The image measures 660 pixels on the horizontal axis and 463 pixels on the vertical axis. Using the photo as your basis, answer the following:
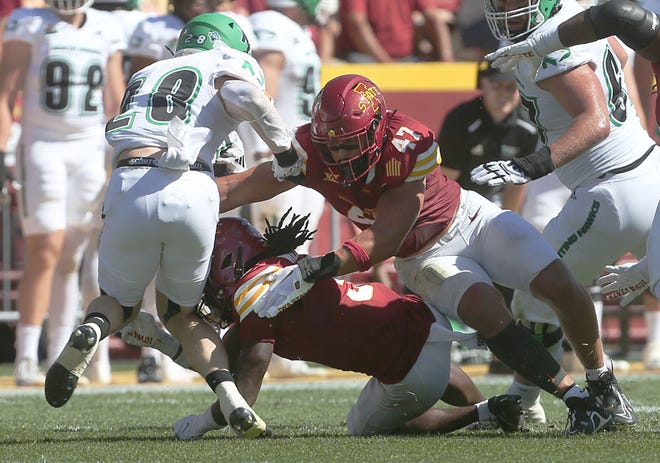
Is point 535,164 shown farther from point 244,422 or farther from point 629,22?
point 244,422

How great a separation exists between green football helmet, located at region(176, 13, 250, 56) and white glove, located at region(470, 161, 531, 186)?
4.04ft

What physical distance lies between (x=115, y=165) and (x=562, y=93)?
1693 millimetres

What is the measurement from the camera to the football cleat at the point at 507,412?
5.01 m

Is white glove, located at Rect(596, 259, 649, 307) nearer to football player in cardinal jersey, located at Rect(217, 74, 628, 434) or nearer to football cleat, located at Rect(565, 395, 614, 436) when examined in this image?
football player in cardinal jersey, located at Rect(217, 74, 628, 434)

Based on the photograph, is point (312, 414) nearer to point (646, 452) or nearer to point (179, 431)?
point (179, 431)

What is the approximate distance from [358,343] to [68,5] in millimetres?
3679

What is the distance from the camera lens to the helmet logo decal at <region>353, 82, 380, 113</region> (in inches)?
190

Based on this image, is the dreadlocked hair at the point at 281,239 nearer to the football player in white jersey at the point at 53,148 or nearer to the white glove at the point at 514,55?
the white glove at the point at 514,55

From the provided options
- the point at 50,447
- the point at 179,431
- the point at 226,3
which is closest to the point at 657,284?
the point at 179,431

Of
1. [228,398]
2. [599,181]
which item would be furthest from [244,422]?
[599,181]

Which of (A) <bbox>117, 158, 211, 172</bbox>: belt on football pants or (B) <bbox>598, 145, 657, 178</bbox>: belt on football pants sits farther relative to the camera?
(B) <bbox>598, 145, 657, 178</bbox>: belt on football pants

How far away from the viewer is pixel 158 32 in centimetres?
787

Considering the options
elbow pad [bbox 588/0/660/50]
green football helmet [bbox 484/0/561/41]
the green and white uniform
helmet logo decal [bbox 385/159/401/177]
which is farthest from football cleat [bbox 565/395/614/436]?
green football helmet [bbox 484/0/561/41]

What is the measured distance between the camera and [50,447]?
15.6 feet
